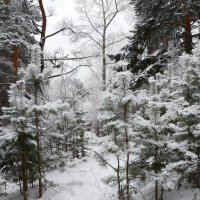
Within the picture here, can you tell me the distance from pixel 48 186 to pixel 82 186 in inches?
55.2

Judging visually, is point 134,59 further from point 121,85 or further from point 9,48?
point 9,48

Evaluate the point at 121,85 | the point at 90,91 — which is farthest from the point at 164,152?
the point at 90,91

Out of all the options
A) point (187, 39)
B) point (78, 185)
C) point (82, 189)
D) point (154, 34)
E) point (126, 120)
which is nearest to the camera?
point (126, 120)

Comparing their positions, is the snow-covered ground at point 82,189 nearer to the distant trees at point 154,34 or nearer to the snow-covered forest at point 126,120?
the snow-covered forest at point 126,120

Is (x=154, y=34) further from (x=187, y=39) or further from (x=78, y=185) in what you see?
(x=78, y=185)

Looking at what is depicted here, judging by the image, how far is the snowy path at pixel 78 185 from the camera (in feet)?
30.4

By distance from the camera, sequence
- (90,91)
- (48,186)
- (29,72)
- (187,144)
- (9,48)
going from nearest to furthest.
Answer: (187,144)
(29,72)
(48,186)
(9,48)
(90,91)

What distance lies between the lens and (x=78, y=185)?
10.6m

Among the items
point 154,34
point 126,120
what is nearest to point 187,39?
point 154,34

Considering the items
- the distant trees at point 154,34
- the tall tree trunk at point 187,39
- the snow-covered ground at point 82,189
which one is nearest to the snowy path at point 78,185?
the snow-covered ground at point 82,189

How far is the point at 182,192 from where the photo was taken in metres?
7.47

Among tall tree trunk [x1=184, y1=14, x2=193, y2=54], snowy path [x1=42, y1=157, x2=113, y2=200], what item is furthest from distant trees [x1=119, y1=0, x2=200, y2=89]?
snowy path [x1=42, y1=157, x2=113, y2=200]

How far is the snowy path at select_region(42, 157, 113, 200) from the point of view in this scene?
9266 millimetres

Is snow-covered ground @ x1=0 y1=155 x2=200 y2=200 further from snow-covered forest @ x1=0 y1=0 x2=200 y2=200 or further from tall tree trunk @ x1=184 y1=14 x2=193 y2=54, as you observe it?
tall tree trunk @ x1=184 y1=14 x2=193 y2=54
